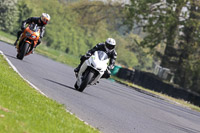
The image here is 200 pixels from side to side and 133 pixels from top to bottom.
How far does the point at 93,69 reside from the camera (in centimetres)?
1488

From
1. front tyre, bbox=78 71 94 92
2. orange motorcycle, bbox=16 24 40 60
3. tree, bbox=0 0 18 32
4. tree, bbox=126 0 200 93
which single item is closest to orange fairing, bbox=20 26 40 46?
orange motorcycle, bbox=16 24 40 60

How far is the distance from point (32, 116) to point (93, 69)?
24.3 feet

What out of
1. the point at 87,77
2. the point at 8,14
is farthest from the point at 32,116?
the point at 8,14

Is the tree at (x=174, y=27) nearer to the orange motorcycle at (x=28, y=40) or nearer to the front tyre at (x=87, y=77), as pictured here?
the orange motorcycle at (x=28, y=40)

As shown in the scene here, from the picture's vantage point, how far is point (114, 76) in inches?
1763

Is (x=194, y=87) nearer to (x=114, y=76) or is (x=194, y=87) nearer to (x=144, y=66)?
(x=114, y=76)

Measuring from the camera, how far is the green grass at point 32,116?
6605 millimetres

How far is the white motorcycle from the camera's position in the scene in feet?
48.6

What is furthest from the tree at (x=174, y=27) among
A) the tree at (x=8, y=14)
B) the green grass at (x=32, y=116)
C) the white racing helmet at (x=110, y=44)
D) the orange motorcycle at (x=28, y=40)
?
the green grass at (x=32, y=116)

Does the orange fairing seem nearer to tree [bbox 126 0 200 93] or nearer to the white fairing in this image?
the white fairing

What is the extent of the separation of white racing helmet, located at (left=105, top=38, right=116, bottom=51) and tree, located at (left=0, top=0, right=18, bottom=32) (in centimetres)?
4795

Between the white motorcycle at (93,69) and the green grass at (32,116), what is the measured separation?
4632 mm

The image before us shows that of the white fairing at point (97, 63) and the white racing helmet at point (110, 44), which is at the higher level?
the white racing helmet at point (110, 44)

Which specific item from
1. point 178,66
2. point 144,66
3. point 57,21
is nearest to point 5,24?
point 57,21
